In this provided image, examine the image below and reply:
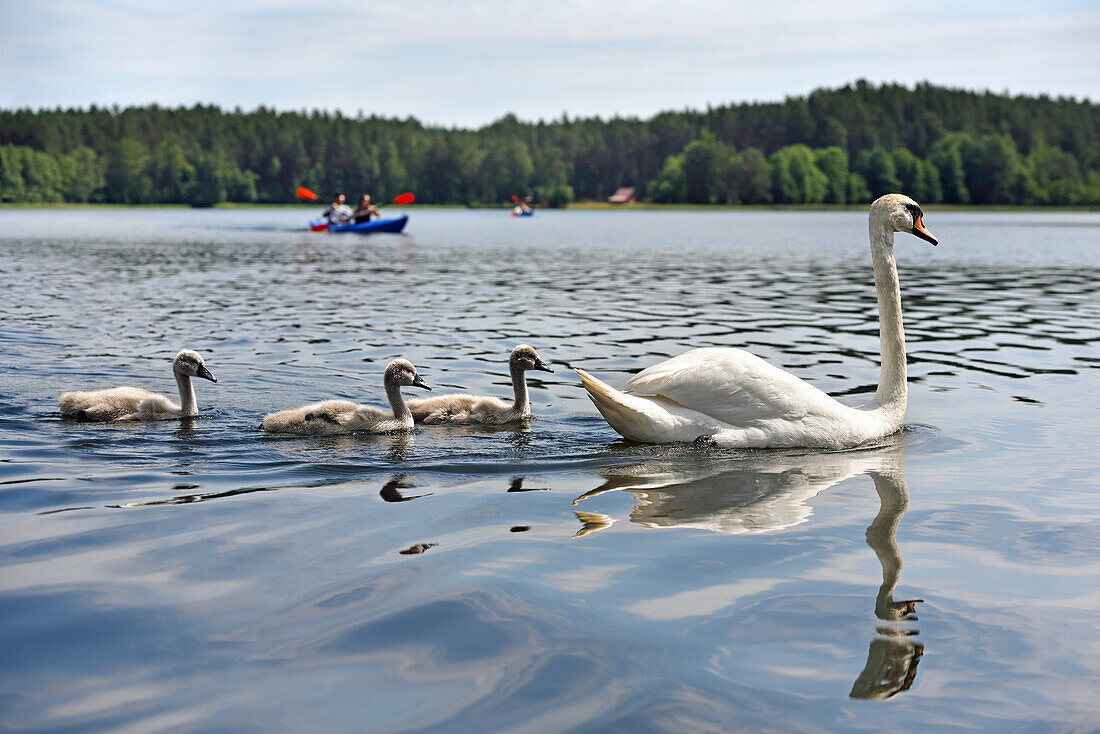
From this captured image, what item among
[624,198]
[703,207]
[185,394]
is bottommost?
[185,394]

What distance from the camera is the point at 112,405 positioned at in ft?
31.2

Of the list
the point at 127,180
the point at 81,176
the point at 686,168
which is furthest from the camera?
the point at 127,180

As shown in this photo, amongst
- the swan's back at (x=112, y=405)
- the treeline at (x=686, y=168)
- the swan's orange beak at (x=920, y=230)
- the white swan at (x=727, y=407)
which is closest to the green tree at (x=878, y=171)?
the treeline at (x=686, y=168)

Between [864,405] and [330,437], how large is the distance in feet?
17.4

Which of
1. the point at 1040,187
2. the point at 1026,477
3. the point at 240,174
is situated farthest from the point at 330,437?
the point at 240,174

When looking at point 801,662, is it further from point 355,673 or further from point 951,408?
point 951,408

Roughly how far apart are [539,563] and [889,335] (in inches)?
182

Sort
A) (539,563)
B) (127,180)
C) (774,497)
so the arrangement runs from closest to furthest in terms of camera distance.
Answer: (539,563) < (774,497) < (127,180)

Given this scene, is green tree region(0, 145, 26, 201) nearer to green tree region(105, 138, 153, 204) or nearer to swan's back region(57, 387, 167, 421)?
green tree region(105, 138, 153, 204)

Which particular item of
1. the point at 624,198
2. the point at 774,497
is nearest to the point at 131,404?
the point at 774,497

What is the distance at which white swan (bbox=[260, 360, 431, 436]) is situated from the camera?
9.16 m

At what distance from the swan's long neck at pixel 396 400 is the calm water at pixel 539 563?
0.33 meters

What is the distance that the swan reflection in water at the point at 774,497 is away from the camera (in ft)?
16.6

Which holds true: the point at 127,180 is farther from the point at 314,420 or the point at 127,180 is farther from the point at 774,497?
the point at 774,497
